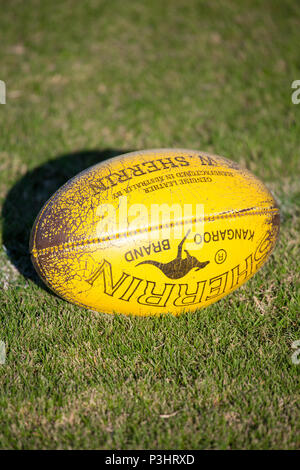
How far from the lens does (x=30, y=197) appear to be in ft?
12.0

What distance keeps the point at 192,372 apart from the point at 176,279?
50 cm

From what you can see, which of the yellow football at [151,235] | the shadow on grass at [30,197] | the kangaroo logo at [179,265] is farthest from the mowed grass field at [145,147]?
the kangaroo logo at [179,265]

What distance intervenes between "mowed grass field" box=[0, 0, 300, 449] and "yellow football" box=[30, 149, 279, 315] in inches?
10.6

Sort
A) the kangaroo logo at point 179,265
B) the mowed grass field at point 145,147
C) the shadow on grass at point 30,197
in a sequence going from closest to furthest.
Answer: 1. the mowed grass field at point 145,147
2. the kangaroo logo at point 179,265
3. the shadow on grass at point 30,197

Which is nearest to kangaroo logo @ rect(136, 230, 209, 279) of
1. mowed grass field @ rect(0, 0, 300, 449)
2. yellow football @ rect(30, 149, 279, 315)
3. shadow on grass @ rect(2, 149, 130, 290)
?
yellow football @ rect(30, 149, 279, 315)

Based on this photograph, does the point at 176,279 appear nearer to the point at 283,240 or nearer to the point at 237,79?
the point at 283,240

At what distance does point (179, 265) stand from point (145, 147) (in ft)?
7.01

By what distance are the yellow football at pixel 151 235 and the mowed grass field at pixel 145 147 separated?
270 mm

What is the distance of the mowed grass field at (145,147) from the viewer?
2.14 metres

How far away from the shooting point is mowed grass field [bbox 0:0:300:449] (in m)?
2.14

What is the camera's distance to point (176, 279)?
230 centimetres

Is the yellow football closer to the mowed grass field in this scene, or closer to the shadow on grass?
the mowed grass field

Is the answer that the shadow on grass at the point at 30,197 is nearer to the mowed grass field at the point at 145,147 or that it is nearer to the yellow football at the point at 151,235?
the mowed grass field at the point at 145,147

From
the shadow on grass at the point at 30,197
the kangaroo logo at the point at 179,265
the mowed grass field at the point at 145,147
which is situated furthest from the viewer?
the shadow on grass at the point at 30,197
